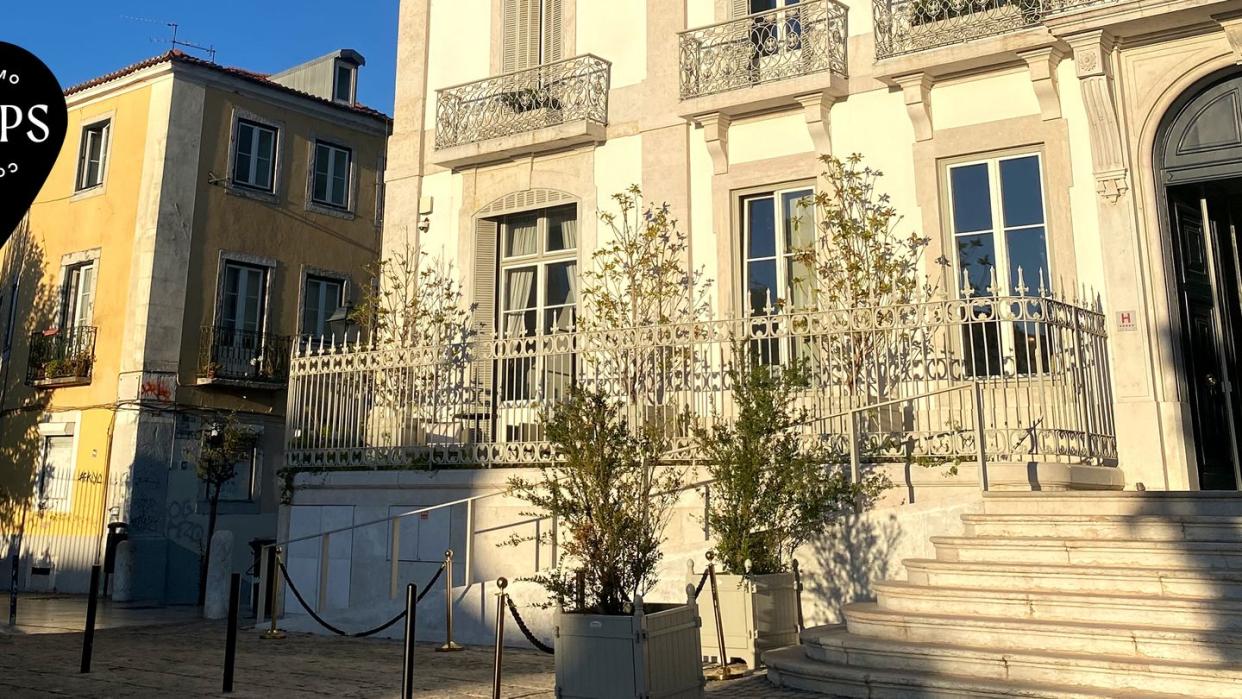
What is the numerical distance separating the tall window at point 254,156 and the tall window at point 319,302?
2359 millimetres

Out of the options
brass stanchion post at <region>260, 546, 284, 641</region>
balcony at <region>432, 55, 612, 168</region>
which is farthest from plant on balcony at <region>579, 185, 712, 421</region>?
brass stanchion post at <region>260, 546, 284, 641</region>

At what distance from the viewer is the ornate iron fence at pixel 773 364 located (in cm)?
975

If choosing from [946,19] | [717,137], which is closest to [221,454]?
[717,137]

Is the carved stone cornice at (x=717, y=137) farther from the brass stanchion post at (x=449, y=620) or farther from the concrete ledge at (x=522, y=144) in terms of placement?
the brass stanchion post at (x=449, y=620)

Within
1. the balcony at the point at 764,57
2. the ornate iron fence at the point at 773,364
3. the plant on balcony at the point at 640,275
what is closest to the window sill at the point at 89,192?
the ornate iron fence at the point at 773,364

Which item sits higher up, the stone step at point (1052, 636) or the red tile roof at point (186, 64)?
the red tile roof at point (186, 64)

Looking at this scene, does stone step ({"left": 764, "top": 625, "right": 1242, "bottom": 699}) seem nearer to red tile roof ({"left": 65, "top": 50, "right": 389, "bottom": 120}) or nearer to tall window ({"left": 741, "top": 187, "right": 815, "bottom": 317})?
tall window ({"left": 741, "top": 187, "right": 815, "bottom": 317})

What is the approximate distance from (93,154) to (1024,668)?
23.1 meters

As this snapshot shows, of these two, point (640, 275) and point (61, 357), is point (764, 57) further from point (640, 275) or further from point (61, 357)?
point (61, 357)

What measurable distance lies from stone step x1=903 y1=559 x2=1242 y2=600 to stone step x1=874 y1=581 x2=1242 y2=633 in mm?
149

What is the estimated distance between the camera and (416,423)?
13.1 meters

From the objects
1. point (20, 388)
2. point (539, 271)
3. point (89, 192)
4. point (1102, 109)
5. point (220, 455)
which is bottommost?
point (220, 455)

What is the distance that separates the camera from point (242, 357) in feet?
74.2

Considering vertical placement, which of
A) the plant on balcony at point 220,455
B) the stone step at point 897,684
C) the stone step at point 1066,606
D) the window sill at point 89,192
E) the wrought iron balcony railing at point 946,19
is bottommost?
the stone step at point 897,684
